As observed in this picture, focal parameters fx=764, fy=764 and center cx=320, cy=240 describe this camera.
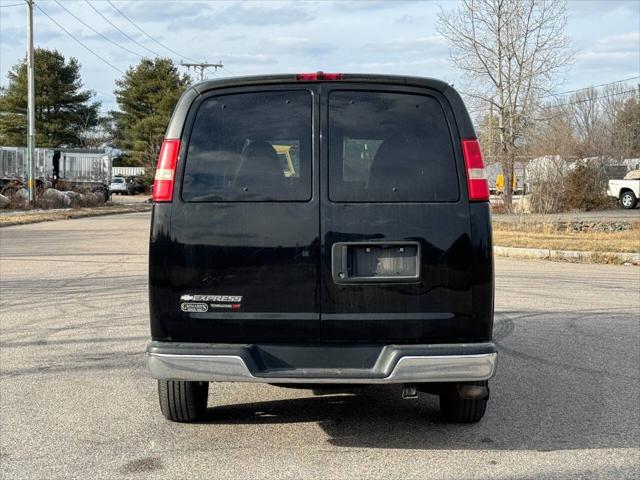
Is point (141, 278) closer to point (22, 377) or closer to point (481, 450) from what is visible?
point (22, 377)

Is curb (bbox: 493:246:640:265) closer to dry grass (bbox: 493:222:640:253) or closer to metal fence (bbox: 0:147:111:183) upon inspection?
dry grass (bbox: 493:222:640:253)

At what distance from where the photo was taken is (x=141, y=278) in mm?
12219

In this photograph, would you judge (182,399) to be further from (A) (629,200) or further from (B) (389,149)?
(A) (629,200)

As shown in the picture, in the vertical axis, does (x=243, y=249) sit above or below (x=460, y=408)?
above

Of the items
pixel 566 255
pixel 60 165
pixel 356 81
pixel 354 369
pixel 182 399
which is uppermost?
pixel 60 165

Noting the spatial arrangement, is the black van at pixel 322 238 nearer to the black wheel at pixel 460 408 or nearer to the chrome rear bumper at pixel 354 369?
the chrome rear bumper at pixel 354 369

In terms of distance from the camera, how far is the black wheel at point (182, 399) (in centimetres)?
488

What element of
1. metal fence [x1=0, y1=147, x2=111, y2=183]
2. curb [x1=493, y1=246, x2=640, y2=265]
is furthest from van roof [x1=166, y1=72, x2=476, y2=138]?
metal fence [x1=0, y1=147, x2=111, y2=183]

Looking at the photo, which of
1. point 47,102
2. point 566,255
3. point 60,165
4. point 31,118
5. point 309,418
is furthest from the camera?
point 47,102

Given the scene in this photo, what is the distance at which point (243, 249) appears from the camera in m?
4.36

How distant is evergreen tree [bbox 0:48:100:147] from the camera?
64.6m

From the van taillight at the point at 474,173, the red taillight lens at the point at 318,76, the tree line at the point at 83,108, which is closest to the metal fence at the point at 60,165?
the tree line at the point at 83,108

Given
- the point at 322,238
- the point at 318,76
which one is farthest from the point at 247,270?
the point at 318,76

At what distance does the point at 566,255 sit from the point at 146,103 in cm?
6318
